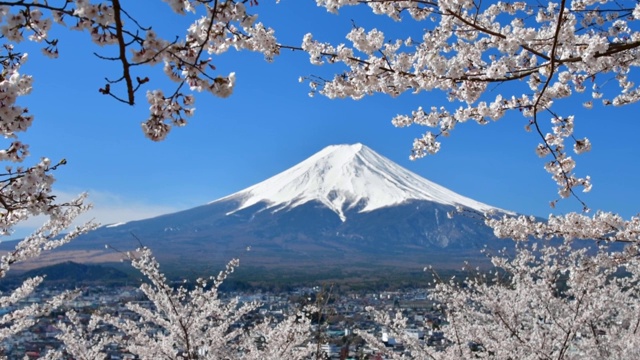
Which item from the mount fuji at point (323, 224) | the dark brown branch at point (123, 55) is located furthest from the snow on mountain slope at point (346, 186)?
the dark brown branch at point (123, 55)

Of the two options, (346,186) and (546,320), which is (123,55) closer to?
(546,320)

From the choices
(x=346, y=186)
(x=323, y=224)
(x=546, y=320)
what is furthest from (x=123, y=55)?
(x=346, y=186)

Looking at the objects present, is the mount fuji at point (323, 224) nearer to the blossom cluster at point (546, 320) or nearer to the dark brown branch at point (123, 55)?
the blossom cluster at point (546, 320)

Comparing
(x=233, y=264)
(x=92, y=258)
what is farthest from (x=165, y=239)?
(x=233, y=264)

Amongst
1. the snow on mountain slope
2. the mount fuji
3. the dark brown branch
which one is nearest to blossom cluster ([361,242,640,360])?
the dark brown branch

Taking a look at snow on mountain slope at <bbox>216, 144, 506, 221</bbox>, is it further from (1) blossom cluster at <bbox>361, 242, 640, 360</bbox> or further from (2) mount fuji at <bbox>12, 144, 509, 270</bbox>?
(1) blossom cluster at <bbox>361, 242, 640, 360</bbox>

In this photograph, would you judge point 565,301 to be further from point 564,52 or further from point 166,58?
point 166,58
